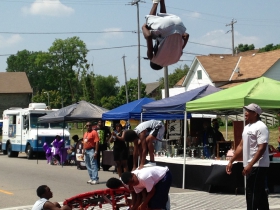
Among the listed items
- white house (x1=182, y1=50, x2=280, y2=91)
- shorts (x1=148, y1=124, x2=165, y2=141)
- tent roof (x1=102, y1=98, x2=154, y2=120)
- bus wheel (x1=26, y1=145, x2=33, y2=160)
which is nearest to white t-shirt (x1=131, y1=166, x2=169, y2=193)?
shorts (x1=148, y1=124, x2=165, y2=141)

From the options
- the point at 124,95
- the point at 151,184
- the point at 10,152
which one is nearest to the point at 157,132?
the point at 151,184

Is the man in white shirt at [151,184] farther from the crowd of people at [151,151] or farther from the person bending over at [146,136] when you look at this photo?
the person bending over at [146,136]

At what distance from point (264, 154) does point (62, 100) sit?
9508 centimetres

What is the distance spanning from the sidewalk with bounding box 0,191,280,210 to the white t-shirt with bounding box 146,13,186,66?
6.76 m

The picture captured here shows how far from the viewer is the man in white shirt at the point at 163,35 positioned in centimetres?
565

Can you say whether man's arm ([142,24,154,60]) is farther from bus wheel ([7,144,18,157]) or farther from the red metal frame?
bus wheel ([7,144,18,157])

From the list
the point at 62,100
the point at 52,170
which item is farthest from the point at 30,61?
the point at 52,170

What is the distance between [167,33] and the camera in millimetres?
5660

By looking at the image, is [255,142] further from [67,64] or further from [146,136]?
[67,64]

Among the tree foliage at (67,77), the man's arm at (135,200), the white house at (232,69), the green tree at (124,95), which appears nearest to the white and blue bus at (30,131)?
the man's arm at (135,200)

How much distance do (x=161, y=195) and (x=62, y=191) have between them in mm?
7485

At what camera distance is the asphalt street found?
1251cm

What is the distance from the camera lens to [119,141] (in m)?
16.8

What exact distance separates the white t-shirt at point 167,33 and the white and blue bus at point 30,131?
2173 cm
